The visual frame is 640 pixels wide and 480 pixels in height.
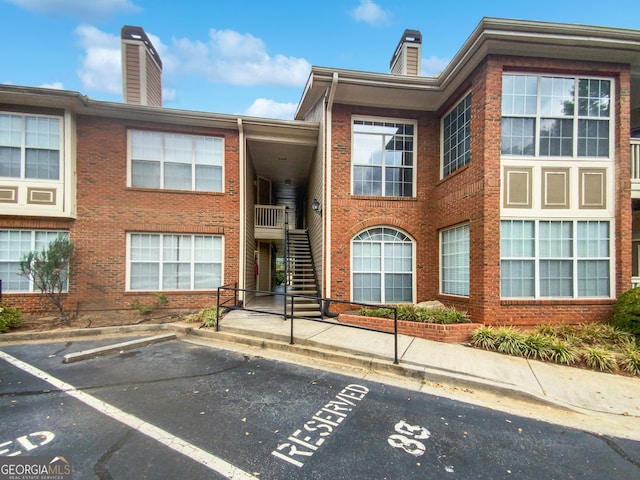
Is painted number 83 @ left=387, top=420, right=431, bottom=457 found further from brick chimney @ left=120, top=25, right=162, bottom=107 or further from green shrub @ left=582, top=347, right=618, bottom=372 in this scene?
brick chimney @ left=120, top=25, right=162, bottom=107

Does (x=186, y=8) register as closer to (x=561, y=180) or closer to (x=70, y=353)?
(x=70, y=353)

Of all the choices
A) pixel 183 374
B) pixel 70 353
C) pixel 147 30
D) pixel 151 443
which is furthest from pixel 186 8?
pixel 151 443

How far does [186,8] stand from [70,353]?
1475 centimetres

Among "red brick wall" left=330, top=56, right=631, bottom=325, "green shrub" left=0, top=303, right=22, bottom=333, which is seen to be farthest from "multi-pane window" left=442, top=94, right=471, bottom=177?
"green shrub" left=0, top=303, right=22, bottom=333

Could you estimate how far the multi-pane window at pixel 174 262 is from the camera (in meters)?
9.13

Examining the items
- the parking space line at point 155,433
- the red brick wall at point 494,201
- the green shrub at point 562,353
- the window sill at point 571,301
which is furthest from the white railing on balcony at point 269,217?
the green shrub at point 562,353

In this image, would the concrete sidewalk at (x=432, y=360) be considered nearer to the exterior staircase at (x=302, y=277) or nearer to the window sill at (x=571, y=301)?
the exterior staircase at (x=302, y=277)

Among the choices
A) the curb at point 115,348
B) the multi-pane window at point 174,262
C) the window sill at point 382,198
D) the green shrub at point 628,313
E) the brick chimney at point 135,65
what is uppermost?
the brick chimney at point 135,65

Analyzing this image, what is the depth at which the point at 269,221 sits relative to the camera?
42.5 ft

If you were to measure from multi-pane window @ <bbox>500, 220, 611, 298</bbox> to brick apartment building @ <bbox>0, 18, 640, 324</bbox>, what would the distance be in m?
0.03

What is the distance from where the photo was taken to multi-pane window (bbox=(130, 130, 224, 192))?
926 cm

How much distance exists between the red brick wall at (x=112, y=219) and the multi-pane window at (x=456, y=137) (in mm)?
7188

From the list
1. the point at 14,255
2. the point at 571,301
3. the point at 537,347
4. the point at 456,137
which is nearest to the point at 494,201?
the point at 456,137

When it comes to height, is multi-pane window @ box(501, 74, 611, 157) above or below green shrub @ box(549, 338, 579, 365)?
above
